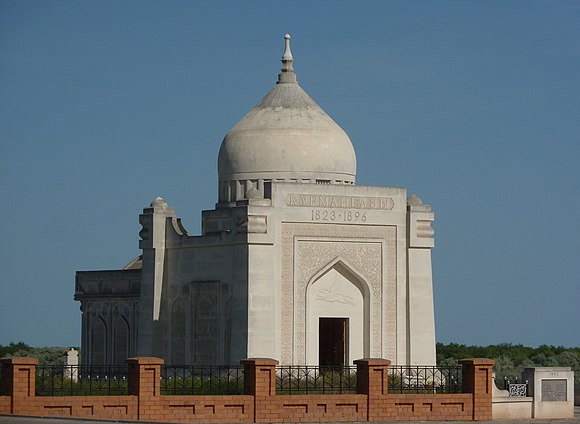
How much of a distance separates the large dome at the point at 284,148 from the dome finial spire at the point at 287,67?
38 cm

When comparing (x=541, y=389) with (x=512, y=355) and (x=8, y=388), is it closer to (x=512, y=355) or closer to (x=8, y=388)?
(x=8, y=388)

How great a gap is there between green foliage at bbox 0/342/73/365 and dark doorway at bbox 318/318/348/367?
651 inches

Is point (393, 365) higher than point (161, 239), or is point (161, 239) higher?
point (161, 239)

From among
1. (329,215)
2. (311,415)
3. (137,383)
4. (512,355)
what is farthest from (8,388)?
(512,355)

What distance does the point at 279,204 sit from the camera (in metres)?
33.2

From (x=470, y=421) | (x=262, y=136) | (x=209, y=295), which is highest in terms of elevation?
(x=262, y=136)

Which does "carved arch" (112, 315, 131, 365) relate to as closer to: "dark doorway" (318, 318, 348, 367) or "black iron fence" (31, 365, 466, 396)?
"dark doorway" (318, 318, 348, 367)

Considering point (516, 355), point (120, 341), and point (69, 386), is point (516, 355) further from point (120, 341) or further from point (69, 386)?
point (69, 386)

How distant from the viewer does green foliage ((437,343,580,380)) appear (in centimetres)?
4912

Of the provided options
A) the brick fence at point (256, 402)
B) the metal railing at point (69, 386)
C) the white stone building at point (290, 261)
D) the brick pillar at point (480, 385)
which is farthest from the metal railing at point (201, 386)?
the brick pillar at point (480, 385)

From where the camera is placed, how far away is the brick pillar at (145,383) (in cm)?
2681

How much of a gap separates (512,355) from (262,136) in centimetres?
2119

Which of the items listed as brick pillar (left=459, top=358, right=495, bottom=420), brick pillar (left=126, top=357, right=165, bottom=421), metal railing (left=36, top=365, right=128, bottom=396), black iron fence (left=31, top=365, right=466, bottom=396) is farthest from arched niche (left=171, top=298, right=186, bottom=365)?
brick pillar (left=459, top=358, right=495, bottom=420)

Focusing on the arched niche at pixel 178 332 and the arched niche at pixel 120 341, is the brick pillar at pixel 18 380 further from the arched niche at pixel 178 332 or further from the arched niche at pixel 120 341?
the arched niche at pixel 120 341
